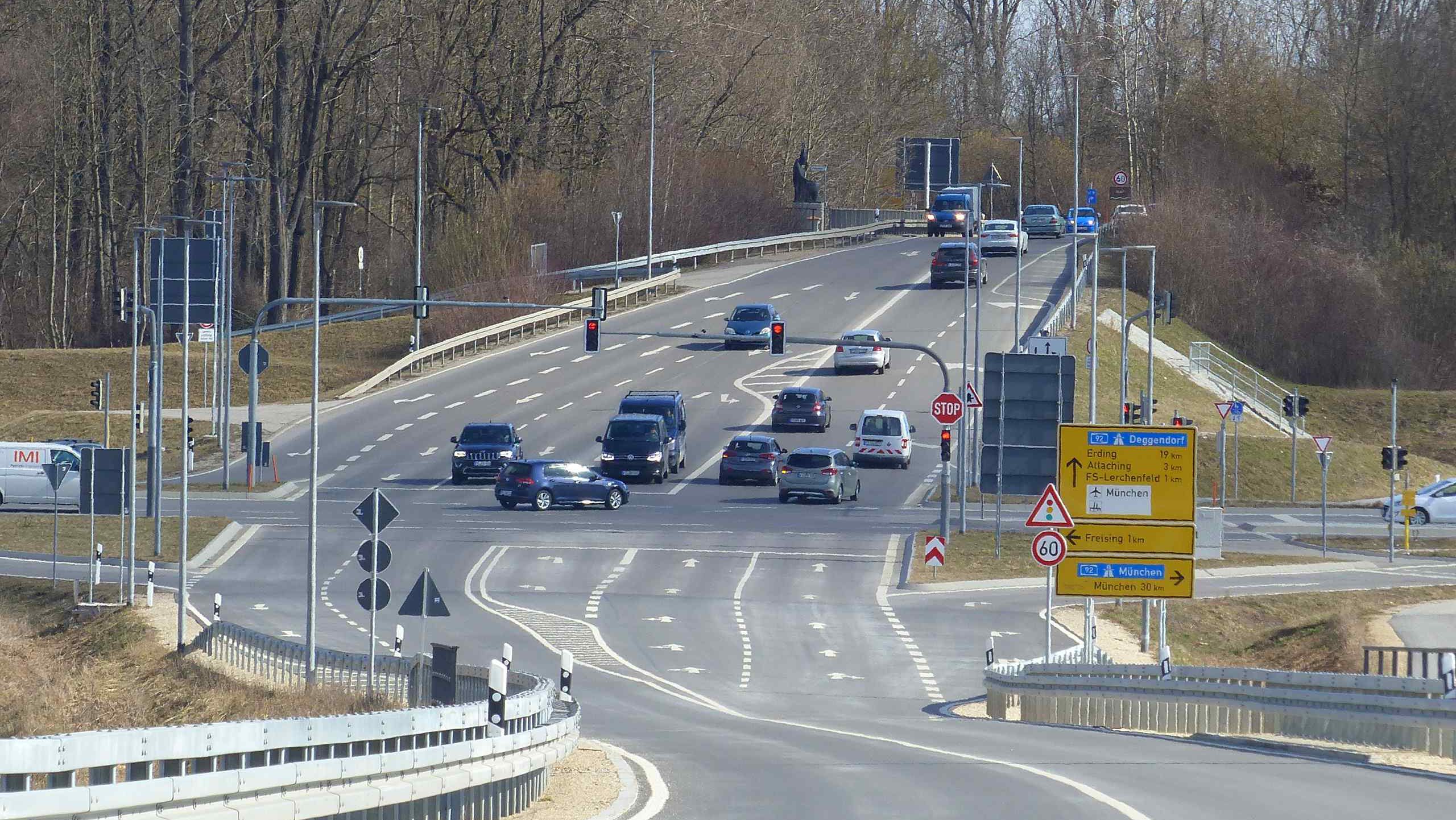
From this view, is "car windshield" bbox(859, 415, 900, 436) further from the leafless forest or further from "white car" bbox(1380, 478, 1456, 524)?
the leafless forest

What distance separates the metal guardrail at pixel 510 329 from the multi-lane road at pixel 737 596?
3.53ft

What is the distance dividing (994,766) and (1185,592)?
40.1 feet

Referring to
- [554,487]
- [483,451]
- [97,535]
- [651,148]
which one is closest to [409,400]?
[483,451]

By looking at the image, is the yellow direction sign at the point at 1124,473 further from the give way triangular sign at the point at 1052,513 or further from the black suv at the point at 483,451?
the black suv at the point at 483,451

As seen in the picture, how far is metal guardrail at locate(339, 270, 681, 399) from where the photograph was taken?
6350cm

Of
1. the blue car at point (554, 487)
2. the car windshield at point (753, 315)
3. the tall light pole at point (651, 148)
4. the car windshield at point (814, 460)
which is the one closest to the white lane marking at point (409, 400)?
the car windshield at point (753, 315)

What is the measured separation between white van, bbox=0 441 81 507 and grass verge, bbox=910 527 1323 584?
21234 mm

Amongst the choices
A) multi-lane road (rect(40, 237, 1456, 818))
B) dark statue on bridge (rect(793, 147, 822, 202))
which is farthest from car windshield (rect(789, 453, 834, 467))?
dark statue on bridge (rect(793, 147, 822, 202))

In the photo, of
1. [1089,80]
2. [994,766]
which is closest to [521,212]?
[1089,80]

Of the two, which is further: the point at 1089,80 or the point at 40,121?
the point at 1089,80

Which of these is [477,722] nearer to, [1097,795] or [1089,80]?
[1097,795]

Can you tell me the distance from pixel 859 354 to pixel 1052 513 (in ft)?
121

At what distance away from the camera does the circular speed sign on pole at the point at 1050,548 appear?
1008 inches

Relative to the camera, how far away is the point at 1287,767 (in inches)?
610
